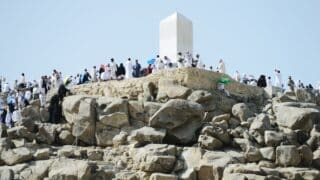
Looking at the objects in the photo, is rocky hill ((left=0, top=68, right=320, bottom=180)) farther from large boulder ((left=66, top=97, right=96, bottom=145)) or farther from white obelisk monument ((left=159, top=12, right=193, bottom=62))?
white obelisk monument ((left=159, top=12, right=193, bottom=62))

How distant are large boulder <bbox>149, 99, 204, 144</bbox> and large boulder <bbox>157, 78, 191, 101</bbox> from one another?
1325mm

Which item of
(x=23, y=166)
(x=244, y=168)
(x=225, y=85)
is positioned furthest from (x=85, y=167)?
(x=225, y=85)

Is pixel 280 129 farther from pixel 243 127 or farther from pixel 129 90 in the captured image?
pixel 129 90

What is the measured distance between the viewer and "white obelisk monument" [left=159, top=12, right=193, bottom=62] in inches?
1160

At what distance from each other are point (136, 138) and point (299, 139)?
5586mm

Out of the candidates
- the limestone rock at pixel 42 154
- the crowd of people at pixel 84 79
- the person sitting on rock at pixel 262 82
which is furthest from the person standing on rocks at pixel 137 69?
the limestone rock at pixel 42 154

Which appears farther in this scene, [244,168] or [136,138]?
[136,138]

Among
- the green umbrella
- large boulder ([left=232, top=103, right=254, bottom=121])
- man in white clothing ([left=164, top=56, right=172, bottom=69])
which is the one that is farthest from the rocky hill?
man in white clothing ([left=164, top=56, right=172, bottom=69])

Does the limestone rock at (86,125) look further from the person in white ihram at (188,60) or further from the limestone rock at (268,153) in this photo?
the limestone rock at (268,153)

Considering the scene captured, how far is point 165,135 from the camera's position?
23516mm

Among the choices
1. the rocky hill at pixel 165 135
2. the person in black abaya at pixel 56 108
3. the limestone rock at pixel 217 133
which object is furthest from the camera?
the person in black abaya at pixel 56 108

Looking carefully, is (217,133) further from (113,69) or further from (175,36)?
(175,36)

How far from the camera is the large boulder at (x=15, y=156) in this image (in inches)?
875

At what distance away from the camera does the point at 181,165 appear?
2194 centimetres
